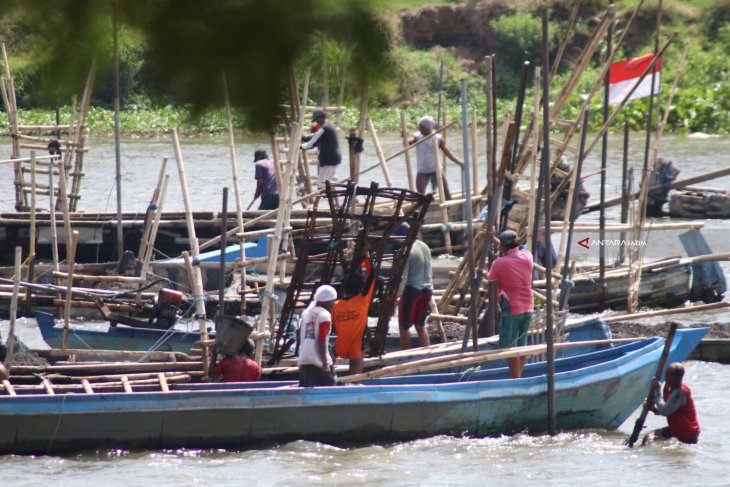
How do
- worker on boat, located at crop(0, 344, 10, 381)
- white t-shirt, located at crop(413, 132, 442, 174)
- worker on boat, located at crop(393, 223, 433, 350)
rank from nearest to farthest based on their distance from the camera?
worker on boat, located at crop(0, 344, 10, 381) → worker on boat, located at crop(393, 223, 433, 350) → white t-shirt, located at crop(413, 132, 442, 174)

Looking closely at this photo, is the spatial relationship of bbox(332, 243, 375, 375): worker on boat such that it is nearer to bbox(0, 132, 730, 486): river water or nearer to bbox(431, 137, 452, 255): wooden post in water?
bbox(0, 132, 730, 486): river water

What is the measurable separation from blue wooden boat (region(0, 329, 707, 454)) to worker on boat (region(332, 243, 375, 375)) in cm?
33

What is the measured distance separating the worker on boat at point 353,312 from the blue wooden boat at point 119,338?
7.34ft

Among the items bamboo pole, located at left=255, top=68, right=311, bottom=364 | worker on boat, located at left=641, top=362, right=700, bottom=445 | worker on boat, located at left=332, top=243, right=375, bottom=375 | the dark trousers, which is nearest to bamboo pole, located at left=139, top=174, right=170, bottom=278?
bamboo pole, located at left=255, top=68, right=311, bottom=364

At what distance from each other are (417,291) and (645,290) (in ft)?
14.2

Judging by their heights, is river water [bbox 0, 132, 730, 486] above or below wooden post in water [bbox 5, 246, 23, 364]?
below

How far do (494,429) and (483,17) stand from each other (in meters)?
6.55

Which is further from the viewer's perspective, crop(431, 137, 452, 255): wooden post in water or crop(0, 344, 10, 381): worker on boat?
crop(431, 137, 452, 255): wooden post in water

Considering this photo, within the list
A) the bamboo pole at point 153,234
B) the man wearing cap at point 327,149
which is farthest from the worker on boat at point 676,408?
the man wearing cap at point 327,149

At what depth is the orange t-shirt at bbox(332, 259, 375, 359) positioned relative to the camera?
812 cm

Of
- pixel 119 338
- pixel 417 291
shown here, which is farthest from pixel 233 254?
pixel 417 291

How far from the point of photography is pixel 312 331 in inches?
303

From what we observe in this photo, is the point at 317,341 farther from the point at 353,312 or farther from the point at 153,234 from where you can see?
the point at 153,234

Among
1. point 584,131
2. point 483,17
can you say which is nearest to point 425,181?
point 584,131
